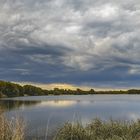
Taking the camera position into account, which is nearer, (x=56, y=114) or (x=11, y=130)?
(x=11, y=130)

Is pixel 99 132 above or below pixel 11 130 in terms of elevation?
below

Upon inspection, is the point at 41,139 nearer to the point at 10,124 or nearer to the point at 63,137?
the point at 63,137

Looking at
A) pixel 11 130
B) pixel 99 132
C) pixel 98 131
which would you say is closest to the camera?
pixel 11 130

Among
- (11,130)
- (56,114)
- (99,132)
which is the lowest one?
(99,132)

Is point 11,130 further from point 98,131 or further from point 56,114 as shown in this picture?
point 56,114

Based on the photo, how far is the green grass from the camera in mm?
14938

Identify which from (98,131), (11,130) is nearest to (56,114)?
(98,131)

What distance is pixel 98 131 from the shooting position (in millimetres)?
16328

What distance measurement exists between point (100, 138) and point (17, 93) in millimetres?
133194

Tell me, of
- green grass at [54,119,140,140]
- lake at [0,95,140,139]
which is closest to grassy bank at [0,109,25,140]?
lake at [0,95,140,139]

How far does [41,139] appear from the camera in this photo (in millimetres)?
15711

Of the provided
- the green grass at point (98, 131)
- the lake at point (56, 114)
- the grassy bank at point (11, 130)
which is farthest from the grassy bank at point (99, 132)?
the grassy bank at point (11, 130)

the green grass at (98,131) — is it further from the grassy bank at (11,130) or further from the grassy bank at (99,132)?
the grassy bank at (11,130)

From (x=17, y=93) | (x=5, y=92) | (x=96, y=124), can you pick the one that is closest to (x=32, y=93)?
(x=17, y=93)
